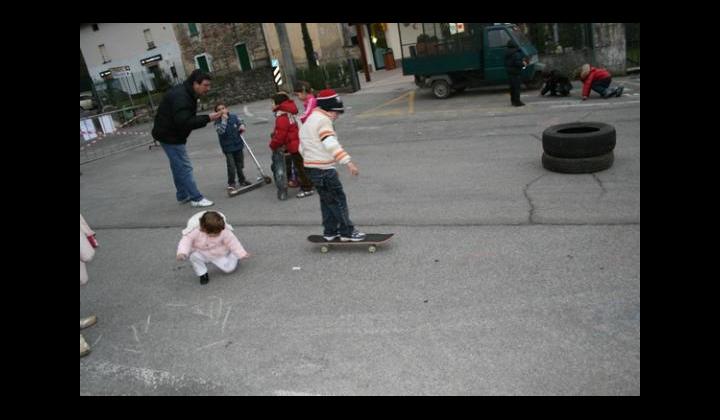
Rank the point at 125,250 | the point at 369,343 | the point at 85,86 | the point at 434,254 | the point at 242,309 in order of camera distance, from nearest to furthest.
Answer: the point at 369,343 < the point at 242,309 < the point at 434,254 < the point at 125,250 < the point at 85,86

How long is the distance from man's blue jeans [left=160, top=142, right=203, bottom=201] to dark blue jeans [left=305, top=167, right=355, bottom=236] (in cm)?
301

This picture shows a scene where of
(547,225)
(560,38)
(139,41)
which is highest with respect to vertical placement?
(139,41)

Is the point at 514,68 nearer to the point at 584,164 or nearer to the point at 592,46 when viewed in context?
the point at 592,46

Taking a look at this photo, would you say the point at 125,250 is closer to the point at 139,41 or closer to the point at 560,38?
the point at 560,38

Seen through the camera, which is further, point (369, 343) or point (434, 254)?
point (434, 254)

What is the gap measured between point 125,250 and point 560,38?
16059mm

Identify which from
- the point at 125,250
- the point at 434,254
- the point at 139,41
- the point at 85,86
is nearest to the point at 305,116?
the point at 434,254

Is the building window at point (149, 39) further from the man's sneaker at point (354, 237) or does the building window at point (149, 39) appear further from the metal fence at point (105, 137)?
the man's sneaker at point (354, 237)

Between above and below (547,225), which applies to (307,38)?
above

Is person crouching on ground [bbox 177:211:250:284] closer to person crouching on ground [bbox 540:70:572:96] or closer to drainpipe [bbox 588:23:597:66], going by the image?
person crouching on ground [bbox 540:70:572:96]

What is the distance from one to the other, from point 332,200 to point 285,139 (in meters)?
2.44

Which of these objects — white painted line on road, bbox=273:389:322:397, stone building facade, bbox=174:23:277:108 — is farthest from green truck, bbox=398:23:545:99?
stone building facade, bbox=174:23:277:108

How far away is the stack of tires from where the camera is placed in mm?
7117
